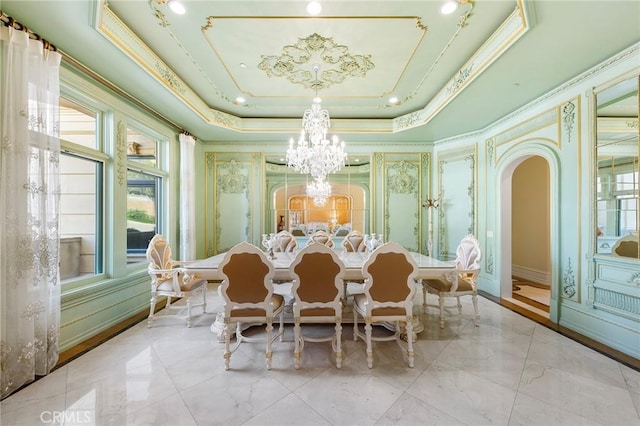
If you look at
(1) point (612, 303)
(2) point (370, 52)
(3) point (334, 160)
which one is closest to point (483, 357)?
(1) point (612, 303)

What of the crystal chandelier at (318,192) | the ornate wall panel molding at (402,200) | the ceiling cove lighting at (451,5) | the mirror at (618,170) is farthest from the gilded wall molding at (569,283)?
the crystal chandelier at (318,192)

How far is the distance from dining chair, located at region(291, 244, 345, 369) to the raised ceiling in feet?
7.30

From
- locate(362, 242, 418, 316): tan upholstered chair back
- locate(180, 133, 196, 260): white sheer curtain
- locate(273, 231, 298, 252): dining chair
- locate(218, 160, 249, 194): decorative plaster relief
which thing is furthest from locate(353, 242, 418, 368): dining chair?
locate(218, 160, 249, 194): decorative plaster relief

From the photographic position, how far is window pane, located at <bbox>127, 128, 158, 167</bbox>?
3618mm

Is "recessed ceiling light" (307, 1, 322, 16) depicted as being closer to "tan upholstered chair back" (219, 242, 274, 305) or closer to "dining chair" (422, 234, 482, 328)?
"tan upholstered chair back" (219, 242, 274, 305)

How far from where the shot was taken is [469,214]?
15.6 feet

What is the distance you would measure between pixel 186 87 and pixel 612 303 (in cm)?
567

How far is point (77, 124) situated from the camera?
2.83 metres

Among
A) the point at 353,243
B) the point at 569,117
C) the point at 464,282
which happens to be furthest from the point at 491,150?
the point at 353,243

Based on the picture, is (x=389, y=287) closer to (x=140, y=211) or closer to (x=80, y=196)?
(x=80, y=196)

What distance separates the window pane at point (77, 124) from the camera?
106 inches

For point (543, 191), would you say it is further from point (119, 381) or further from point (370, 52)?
point (119, 381)

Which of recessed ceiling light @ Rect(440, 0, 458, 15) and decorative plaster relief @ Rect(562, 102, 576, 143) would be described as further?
decorative plaster relief @ Rect(562, 102, 576, 143)

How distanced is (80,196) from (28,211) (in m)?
1.07
